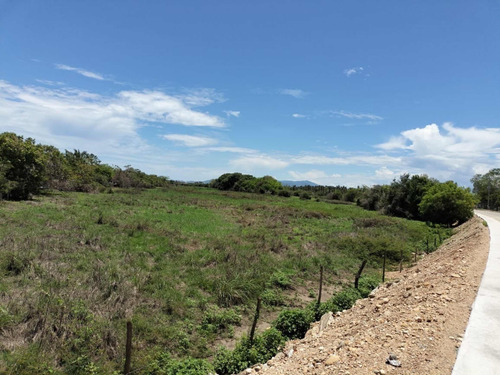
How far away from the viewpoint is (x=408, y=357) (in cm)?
517

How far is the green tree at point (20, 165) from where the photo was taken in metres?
30.8

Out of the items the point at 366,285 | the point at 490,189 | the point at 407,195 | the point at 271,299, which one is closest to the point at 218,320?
the point at 271,299

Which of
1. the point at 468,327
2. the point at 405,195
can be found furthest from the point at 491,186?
the point at 468,327

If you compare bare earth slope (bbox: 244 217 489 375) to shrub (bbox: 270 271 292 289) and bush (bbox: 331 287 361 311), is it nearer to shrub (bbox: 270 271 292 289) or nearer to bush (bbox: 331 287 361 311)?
bush (bbox: 331 287 361 311)

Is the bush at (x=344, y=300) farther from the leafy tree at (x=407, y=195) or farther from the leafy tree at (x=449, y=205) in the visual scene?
the leafy tree at (x=407, y=195)

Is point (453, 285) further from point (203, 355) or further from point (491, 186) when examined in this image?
point (491, 186)

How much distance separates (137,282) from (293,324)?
579cm

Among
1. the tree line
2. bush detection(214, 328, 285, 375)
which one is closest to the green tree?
the tree line

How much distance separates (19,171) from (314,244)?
33.3 meters

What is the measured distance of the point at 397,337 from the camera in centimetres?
592

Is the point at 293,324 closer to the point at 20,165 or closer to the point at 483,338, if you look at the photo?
the point at 483,338

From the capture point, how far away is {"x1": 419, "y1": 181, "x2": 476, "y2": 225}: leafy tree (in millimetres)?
33781

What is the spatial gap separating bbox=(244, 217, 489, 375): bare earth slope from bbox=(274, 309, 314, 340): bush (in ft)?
0.96

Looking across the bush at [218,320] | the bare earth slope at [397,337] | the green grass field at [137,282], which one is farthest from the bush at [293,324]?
the bush at [218,320]
